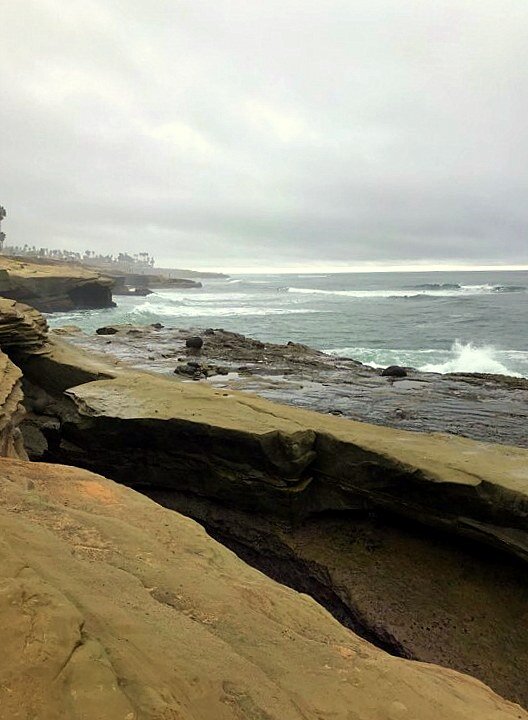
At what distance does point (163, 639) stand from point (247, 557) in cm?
436

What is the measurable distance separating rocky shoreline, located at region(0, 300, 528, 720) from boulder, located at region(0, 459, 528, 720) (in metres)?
0.01

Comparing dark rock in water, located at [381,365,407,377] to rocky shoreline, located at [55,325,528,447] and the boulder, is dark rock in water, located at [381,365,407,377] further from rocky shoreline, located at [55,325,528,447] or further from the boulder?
the boulder

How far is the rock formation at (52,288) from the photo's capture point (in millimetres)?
36891

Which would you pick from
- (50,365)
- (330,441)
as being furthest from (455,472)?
(50,365)

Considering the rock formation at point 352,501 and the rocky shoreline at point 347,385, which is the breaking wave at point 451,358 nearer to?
the rocky shoreline at point 347,385

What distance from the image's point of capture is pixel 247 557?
6375mm

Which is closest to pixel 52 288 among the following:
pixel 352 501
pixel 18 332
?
pixel 18 332

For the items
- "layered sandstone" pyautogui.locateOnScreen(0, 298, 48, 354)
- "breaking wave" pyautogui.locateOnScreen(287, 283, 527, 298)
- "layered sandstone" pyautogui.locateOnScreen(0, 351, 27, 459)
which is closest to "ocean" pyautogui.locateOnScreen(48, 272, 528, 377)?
"layered sandstone" pyautogui.locateOnScreen(0, 298, 48, 354)

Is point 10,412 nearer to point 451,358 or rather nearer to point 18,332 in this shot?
point 18,332

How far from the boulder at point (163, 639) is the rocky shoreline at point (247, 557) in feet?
0.04

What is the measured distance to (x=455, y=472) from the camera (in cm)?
522

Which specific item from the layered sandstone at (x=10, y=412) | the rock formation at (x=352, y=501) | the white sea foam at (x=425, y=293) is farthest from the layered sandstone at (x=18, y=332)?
the white sea foam at (x=425, y=293)

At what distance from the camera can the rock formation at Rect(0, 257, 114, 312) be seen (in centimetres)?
3689

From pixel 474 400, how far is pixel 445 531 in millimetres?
5803
